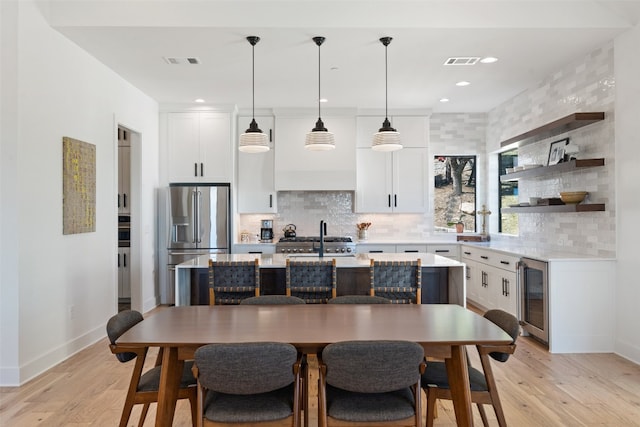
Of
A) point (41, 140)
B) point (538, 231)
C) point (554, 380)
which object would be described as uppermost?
point (41, 140)

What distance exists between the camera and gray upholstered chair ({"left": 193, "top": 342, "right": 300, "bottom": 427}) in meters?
1.76

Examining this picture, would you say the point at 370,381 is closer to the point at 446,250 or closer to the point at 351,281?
the point at 351,281

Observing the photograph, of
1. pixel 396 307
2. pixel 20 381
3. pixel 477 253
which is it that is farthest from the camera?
pixel 477 253

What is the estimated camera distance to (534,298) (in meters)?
4.16

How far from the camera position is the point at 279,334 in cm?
203

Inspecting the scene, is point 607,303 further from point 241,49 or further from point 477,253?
point 241,49

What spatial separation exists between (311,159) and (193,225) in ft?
6.40

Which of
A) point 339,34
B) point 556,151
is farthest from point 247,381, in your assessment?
point 556,151

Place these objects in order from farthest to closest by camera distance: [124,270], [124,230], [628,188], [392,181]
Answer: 1. [392,181]
2. [124,270]
3. [124,230]
4. [628,188]

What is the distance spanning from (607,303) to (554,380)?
44.4 inches

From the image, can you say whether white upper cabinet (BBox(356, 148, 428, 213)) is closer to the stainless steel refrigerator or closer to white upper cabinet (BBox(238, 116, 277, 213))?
white upper cabinet (BBox(238, 116, 277, 213))

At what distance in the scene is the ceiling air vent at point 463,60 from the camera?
4.30m

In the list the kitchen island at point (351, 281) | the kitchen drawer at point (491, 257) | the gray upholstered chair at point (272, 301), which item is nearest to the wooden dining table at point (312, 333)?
the gray upholstered chair at point (272, 301)

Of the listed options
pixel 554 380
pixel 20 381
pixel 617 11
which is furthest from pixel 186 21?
pixel 554 380
